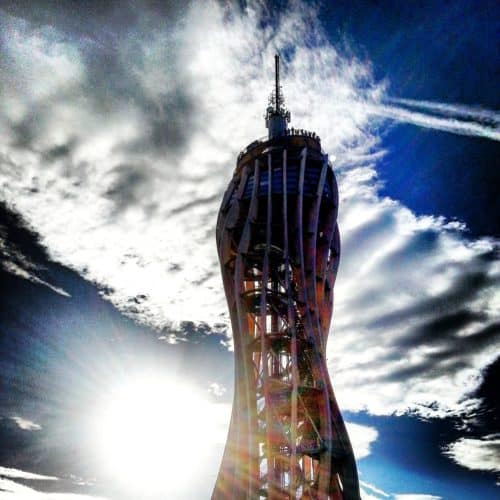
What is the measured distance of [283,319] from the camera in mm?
25703

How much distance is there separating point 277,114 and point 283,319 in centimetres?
1664

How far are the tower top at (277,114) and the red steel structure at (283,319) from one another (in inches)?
14.6

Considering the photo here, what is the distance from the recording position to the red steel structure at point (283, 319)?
20422 millimetres

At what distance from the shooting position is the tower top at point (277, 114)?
32.5 meters

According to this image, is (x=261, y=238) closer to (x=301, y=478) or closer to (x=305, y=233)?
(x=305, y=233)

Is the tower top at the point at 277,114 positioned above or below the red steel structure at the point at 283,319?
above

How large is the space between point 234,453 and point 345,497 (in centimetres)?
566

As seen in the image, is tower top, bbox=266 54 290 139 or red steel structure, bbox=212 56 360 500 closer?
red steel structure, bbox=212 56 360 500

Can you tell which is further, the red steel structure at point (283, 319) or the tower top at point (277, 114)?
the tower top at point (277, 114)

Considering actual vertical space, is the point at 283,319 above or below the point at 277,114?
below

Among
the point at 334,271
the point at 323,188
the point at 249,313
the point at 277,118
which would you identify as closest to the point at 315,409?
the point at 249,313

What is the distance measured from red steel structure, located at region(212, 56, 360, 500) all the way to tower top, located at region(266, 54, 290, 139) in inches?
14.6

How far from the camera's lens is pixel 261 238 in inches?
1081

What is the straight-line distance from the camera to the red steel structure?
20.4 metres
